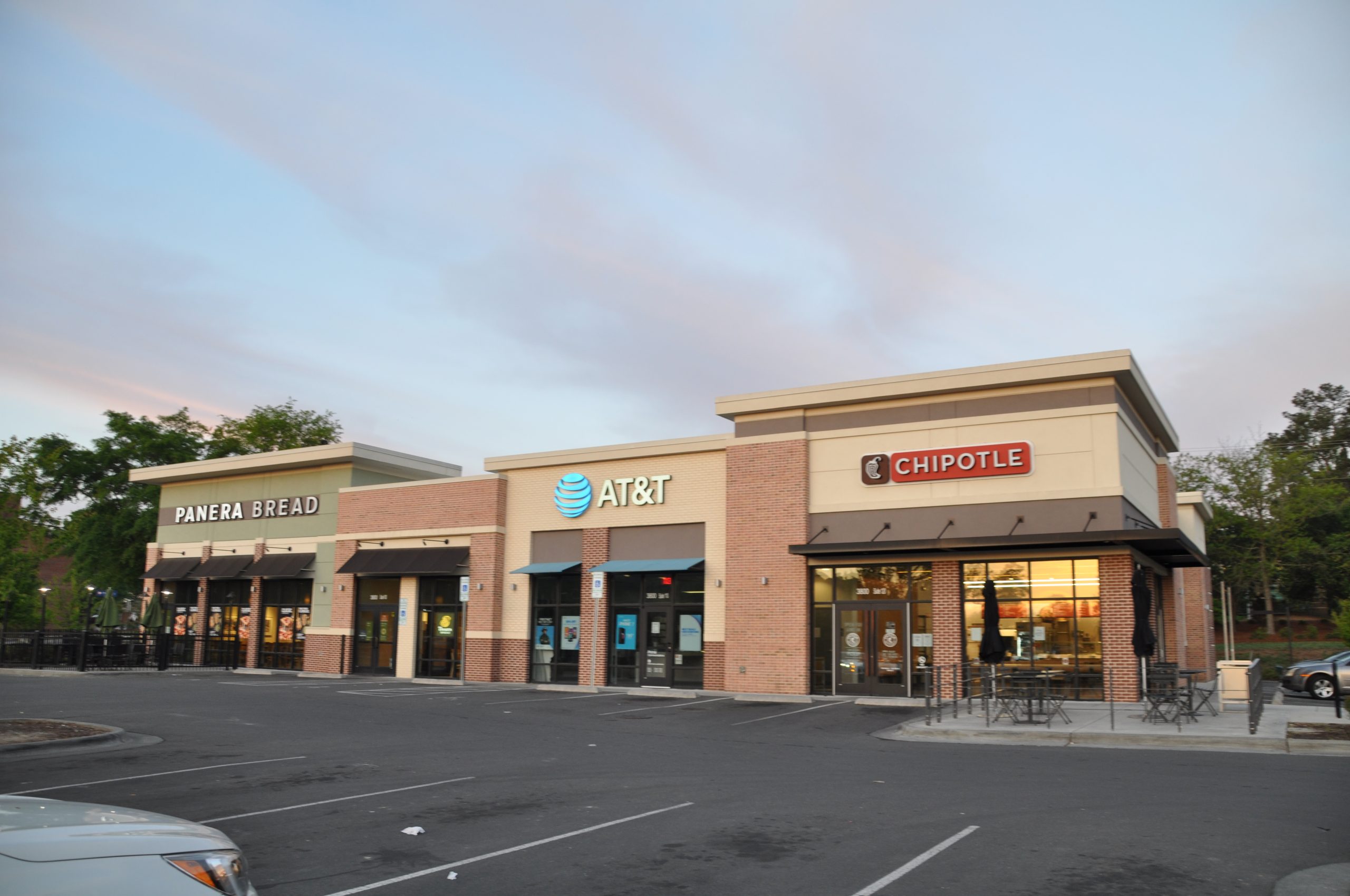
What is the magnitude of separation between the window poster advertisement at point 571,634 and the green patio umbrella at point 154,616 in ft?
52.3

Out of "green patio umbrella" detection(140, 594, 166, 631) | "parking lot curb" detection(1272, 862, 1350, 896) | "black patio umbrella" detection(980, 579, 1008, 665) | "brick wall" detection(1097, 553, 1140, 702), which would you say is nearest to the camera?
"parking lot curb" detection(1272, 862, 1350, 896)

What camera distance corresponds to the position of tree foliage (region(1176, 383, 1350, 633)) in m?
58.3

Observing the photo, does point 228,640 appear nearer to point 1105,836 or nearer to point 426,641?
point 426,641

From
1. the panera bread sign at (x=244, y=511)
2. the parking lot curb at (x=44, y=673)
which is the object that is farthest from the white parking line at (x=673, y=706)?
the parking lot curb at (x=44, y=673)

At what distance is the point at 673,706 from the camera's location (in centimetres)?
2272

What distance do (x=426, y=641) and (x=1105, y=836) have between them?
2736 centimetres

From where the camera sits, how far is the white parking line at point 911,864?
23.4ft

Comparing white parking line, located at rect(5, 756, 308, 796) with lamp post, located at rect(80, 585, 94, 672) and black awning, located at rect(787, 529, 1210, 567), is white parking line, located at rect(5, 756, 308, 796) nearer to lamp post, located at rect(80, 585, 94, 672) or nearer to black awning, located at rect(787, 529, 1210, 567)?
black awning, located at rect(787, 529, 1210, 567)

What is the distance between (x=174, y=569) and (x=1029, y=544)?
111 feet

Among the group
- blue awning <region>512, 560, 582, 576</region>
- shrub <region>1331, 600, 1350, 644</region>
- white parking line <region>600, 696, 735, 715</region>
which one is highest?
blue awning <region>512, 560, 582, 576</region>

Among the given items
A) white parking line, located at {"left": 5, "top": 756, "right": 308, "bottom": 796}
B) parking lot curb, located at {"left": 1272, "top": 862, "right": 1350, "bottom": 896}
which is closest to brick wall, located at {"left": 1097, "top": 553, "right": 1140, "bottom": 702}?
parking lot curb, located at {"left": 1272, "top": 862, "right": 1350, "bottom": 896}

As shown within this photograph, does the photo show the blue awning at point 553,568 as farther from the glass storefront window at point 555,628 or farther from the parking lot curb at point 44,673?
the parking lot curb at point 44,673

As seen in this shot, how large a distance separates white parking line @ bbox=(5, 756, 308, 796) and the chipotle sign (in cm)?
1542

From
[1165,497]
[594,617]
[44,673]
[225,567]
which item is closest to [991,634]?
[594,617]
